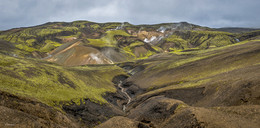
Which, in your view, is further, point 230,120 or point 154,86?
point 154,86

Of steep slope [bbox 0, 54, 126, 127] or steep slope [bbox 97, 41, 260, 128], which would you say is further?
steep slope [bbox 0, 54, 126, 127]

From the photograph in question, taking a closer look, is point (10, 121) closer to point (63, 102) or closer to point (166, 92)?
point (63, 102)

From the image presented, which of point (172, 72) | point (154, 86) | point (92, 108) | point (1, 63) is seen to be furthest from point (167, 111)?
point (1, 63)

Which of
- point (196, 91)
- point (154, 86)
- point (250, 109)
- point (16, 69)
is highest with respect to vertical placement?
point (16, 69)

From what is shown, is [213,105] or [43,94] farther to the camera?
[43,94]

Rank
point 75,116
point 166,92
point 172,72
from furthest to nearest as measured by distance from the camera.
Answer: point 172,72
point 166,92
point 75,116

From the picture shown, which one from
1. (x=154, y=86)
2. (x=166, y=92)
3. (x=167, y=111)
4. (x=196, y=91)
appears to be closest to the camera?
(x=167, y=111)

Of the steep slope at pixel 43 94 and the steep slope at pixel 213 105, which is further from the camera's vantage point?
the steep slope at pixel 43 94

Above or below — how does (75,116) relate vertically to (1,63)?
below

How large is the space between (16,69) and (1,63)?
395 inches

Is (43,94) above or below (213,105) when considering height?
above

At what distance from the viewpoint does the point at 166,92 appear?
4916cm

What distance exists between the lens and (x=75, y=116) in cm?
3666

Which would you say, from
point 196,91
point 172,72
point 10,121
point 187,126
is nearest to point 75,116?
point 10,121
